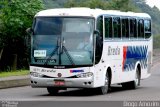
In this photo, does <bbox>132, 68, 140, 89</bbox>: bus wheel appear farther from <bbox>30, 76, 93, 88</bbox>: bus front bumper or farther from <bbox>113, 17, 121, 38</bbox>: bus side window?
<bbox>30, 76, 93, 88</bbox>: bus front bumper

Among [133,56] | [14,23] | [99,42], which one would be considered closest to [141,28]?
[133,56]

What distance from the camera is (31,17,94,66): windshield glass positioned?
23.5 m

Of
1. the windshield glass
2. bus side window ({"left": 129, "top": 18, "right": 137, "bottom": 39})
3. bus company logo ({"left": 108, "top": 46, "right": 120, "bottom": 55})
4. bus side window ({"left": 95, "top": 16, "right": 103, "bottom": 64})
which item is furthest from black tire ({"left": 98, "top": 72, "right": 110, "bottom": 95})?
bus side window ({"left": 129, "top": 18, "right": 137, "bottom": 39})

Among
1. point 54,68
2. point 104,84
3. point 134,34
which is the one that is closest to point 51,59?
point 54,68

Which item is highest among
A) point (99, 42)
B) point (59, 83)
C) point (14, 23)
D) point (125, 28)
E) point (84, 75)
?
point (99, 42)

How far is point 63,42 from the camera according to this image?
928 inches

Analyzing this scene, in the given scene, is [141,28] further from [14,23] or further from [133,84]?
[14,23]

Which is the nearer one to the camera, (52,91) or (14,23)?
(52,91)

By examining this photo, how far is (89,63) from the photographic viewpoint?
23531 millimetres

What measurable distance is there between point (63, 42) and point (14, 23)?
18.9m

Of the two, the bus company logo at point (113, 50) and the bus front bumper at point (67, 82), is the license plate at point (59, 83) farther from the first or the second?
the bus company logo at point (113, 50)

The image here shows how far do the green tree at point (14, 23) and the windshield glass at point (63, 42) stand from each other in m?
A: 18.3

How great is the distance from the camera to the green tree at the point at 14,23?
1672 inches

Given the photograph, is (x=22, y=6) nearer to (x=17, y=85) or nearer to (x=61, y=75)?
(x=17, y=85)
